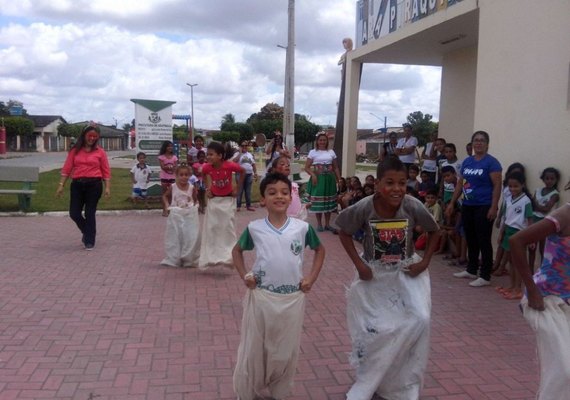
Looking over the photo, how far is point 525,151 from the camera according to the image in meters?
7.22

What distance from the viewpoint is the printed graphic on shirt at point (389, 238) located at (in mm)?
3645

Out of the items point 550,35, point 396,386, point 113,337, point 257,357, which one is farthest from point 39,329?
point 550,35

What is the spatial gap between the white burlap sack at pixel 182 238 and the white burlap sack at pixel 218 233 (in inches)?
19.1

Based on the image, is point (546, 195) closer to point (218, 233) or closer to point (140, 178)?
point (218, 233)

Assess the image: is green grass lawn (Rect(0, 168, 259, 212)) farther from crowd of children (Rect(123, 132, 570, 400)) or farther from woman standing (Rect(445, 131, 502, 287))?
crowd of children (Rect(123, 132, 570, 400))

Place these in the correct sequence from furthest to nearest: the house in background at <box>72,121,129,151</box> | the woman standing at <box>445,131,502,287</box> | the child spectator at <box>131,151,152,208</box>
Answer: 1. the house in background at <box>72,121,129,151</box>
2. the child spectator at <box>131,151,152,208</box>
3. the woman standing at <box>445,131,502,287</box>

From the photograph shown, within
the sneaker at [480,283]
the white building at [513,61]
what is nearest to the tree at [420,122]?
the white building at [513,61]

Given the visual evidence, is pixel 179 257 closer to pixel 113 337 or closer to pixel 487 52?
pixel 113 337

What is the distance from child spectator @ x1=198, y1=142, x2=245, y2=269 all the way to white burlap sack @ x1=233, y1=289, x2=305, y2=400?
3.64 m

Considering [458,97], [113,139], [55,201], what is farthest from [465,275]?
[113,139]

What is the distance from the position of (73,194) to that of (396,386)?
643 cm

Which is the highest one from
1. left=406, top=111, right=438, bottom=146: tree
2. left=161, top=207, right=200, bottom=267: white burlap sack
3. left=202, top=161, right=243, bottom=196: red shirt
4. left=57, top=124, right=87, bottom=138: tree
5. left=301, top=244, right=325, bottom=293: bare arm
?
left=406, top=111, right=438, bottom=146: tree

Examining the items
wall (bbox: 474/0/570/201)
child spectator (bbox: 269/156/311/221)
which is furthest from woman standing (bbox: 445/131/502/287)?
child spectator (bbox: 269/156/311/221)

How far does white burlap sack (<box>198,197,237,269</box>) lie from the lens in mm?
7156
